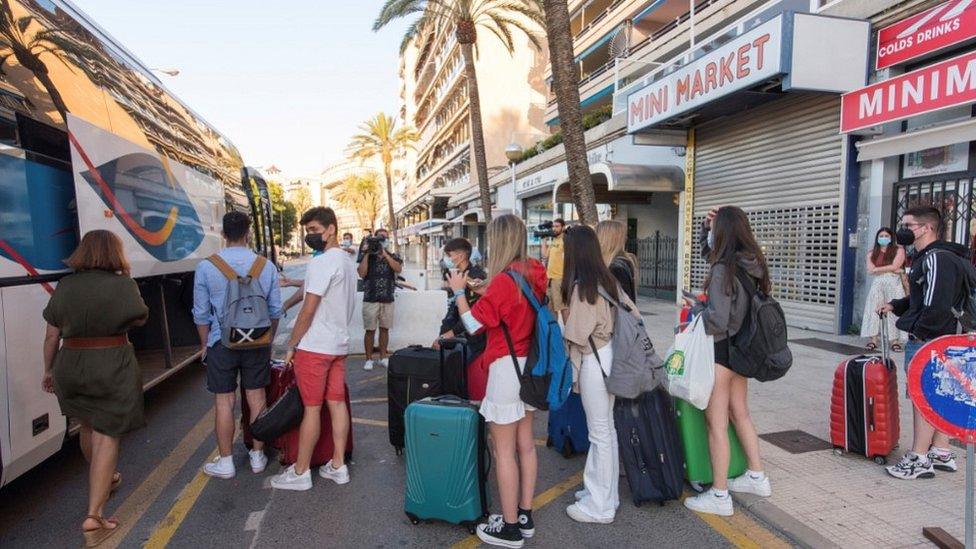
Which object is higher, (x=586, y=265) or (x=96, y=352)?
(x=586, y=265)

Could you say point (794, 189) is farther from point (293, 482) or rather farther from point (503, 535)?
point (293, 482)

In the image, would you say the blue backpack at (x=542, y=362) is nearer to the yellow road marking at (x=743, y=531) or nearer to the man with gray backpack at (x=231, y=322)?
the yellow road marking at (x=743, y=531)

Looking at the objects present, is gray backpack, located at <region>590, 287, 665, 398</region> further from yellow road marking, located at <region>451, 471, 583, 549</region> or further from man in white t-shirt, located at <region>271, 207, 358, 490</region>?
man in white t-shirt, located at <region>271, 207, 358, 490</region>

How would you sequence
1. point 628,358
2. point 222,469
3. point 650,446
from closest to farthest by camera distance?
1. point 628,358
2. point 650,446
3. point 222,469

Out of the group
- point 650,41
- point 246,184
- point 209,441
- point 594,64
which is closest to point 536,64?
point 594,64

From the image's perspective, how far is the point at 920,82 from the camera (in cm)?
726

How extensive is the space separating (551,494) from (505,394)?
1.23 metres

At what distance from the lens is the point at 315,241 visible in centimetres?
389

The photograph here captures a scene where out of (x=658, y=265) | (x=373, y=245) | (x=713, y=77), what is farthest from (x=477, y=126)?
(x=373, y=245)

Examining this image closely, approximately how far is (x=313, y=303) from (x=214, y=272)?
0.88 metres

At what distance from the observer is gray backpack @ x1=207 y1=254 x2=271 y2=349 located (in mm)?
3947

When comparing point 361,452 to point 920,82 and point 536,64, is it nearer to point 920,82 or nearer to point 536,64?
point 920,82

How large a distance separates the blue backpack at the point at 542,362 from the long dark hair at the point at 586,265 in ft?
0.87

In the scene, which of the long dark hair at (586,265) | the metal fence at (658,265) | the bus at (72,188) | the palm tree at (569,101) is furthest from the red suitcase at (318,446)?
the metal fence at (658,265)
